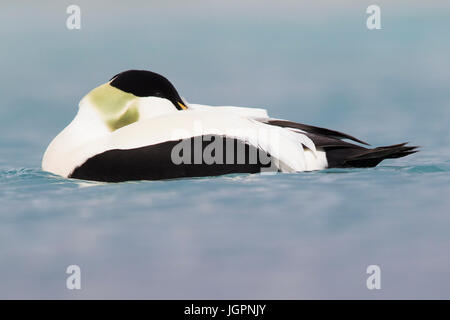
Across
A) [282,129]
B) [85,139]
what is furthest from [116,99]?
[282,129]

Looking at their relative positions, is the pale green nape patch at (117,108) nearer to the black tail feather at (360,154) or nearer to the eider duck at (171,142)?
the eider duck at (171,142)

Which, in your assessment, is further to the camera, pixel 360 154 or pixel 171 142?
pixel 360 154

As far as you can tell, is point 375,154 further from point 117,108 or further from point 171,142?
point 117,108

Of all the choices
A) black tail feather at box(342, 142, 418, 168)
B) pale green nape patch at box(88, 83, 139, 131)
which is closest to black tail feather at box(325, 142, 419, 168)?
black tail feather at box(342, 142, 418, 168)

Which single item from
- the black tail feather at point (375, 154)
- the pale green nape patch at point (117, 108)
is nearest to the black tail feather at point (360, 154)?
the black tail feather at point (375, 154)

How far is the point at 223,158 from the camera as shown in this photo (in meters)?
5.84

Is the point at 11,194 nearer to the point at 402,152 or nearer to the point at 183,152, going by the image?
the point at 183,152

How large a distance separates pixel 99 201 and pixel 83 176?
29.1 inches

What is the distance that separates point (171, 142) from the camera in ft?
19.0

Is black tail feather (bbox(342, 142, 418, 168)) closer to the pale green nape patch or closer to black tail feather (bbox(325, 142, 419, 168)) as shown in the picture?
black tail feather (bbox(325, 142, 419, 168))

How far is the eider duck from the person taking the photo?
229 inches

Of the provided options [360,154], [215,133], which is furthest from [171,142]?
[360,154]

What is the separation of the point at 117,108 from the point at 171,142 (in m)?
0.70

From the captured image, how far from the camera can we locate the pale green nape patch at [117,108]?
629 centimetres
